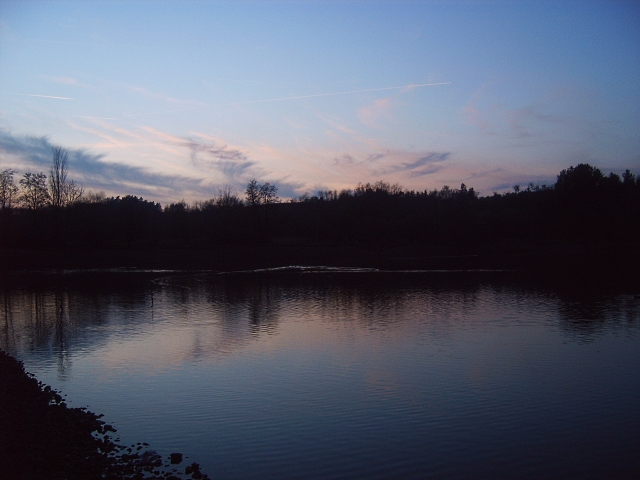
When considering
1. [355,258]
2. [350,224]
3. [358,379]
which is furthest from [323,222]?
[358,379]

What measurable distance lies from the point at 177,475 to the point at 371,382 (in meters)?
6.37

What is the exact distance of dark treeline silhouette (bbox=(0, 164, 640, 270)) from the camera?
69.5 m

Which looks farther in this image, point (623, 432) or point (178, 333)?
point (178, 333)

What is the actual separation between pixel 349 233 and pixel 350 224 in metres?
1.72

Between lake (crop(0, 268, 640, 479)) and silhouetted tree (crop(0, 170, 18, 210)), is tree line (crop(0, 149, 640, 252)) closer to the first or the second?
silhouetted tree (crop(0, 170, 18, 210))

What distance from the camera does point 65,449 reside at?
855 cm

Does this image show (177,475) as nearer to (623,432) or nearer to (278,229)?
(623,432)

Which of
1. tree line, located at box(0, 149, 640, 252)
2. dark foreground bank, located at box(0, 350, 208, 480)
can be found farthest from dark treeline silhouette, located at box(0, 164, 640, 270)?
dark foreground bank, located at box(0, 350, 208, 480)

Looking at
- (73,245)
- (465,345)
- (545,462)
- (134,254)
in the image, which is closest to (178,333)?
(465,345)

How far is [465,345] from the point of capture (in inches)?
685

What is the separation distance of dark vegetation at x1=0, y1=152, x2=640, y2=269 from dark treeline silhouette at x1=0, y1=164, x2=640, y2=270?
175 millimetres

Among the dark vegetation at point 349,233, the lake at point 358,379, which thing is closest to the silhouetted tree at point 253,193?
the dark vegetation at point 349,233

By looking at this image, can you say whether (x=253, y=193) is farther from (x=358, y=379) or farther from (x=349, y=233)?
(x=358, y=379)

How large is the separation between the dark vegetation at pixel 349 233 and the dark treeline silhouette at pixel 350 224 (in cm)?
18
